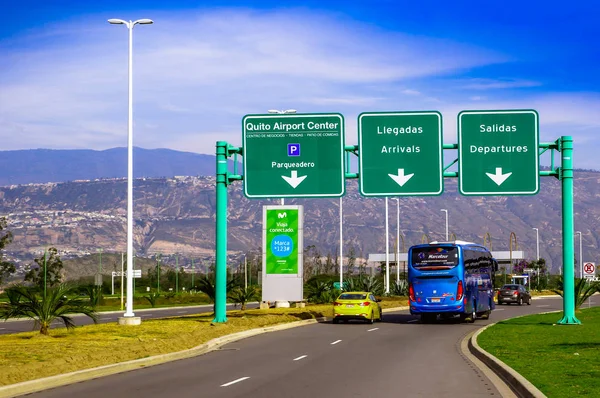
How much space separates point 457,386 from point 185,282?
12697 centimetres

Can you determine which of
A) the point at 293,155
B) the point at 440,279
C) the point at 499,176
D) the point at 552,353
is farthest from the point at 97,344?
the point at 440,279

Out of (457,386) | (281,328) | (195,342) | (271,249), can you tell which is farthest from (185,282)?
(457,386)

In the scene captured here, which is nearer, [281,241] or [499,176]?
[499,176]

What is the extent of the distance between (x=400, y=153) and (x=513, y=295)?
1459 inches

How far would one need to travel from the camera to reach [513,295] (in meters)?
70.5

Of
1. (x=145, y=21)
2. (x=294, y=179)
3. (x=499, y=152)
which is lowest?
(x=294, y=179)

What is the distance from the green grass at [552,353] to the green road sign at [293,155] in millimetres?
8459

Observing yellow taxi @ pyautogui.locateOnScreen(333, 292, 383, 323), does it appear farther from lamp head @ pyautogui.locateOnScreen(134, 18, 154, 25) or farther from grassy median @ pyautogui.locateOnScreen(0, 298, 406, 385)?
lamp head @ pyautogui.locateOnScreen(134, 18, 154, 25)

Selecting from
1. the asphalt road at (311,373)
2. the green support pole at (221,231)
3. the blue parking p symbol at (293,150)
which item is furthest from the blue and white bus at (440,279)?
the asphalt road at (311,373)

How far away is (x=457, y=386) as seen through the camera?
16812mm

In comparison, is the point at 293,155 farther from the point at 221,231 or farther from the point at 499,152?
the point at 499,152

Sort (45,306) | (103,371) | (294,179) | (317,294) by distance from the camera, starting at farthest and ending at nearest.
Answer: (317,294) → (294,179) → (45,306) → (103,371)

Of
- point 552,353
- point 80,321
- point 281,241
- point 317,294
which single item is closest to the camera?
point 552,353

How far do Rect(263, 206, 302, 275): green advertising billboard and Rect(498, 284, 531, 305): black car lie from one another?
2792 centimetres
